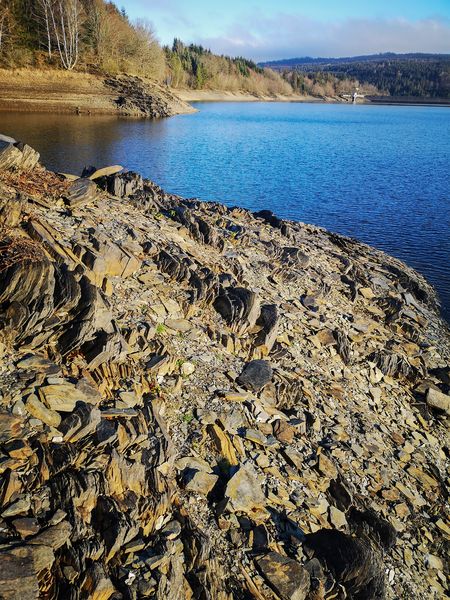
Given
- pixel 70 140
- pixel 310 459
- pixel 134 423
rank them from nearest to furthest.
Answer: pixel 134 423
pixel 310 459
pixel 70 140

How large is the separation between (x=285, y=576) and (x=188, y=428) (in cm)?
341

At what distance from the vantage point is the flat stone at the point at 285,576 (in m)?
7.00

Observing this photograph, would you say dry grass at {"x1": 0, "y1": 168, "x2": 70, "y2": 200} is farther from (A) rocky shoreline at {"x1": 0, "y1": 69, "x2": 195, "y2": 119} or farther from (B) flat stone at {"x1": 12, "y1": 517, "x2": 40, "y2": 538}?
(A) rocky shoreline at {"x1": 0, "y1": 69, "x2": 195, "y2": 119}

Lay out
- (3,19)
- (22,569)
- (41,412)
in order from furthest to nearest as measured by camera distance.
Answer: (3,19)
(41,412)
(22,569)

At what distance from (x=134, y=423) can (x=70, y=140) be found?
52906mm

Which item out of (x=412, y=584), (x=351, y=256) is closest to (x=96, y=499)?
(x=412, y=584)

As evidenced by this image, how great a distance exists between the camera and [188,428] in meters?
9.37

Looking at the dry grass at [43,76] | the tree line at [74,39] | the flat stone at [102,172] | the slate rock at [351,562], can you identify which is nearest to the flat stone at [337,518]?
the slate rock at [351,562]

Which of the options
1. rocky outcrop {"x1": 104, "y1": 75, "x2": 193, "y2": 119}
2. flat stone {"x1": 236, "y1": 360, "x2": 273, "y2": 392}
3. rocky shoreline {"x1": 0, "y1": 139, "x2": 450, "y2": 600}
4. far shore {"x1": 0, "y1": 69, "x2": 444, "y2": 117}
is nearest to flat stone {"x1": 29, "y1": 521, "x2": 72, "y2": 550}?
rocky shoreline {"x1": 0, "y1": 139, "x2": 450, "y2": 600}

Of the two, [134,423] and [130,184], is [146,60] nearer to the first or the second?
[130,184]

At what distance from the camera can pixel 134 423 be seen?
8578 mm

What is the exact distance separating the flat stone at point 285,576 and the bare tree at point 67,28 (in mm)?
102960

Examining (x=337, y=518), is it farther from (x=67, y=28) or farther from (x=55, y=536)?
(x=67, y=28)

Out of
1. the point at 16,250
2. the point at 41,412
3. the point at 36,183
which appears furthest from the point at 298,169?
the point at 41,412
